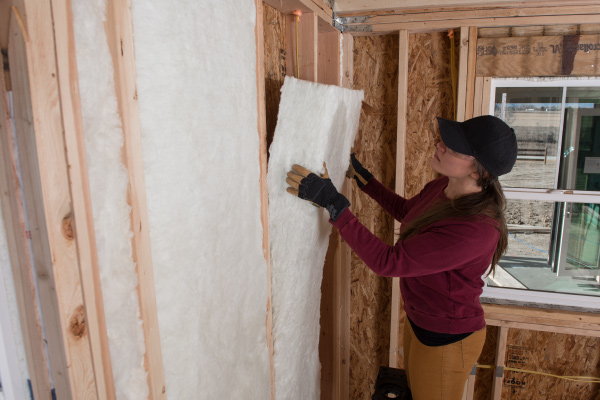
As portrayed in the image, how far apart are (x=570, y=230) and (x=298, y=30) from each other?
2089mm

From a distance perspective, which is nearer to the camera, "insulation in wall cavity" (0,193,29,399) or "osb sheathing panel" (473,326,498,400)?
"insulation in wall cavity" (0,193,29,399)

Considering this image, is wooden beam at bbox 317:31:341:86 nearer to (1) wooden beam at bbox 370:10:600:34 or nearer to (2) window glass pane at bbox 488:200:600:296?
(1) wooden beam at bbox 370:10:600:34

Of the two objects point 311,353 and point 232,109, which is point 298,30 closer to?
point 232,109

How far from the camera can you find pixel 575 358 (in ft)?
8.23

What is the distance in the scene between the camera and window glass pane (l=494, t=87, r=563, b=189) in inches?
91.4

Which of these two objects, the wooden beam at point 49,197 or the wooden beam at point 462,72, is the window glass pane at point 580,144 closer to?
the wooden beam at point 462,72

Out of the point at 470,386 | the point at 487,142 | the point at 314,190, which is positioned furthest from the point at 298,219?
the point at 470,386

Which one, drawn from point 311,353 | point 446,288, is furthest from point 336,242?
point 446,288

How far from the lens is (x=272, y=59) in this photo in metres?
1.58

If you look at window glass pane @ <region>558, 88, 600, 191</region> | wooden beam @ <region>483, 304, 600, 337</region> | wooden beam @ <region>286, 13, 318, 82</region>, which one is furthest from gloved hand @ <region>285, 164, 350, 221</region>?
window glass pane @ <region>558, 88, 600, 191</region>

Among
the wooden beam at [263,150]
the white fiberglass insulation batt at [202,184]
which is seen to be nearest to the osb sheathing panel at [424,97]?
→ the wooden beam at [263,150]

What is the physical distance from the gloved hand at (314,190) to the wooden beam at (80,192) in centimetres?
76

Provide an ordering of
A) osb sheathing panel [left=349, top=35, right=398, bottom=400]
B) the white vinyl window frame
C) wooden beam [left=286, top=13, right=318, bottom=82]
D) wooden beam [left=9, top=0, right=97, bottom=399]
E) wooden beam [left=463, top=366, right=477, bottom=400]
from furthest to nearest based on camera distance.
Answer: wooden beam [left=463, top=366, right=477, bottom=400] → osb sheathing panel [left=349, top=35, right=398, bottom=400] → the white vinyl window frame → wooden beam [left=286, top=13, right=318, bottom=82] → wooden beam [left=9, top=0, right=97, bottom=399]

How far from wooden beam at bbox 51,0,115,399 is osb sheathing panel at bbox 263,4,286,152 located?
2.98ft
